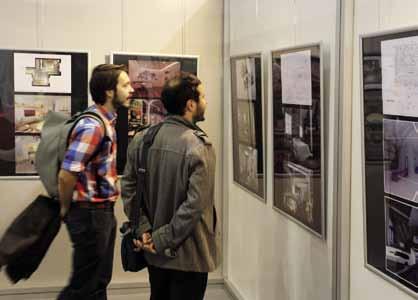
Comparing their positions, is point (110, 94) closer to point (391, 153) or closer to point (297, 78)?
point (297, 78)

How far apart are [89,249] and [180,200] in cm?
57

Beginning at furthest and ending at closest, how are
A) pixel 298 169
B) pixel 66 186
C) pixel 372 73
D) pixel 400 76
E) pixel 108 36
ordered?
pixel 108 36
pixel 298 169
pixel 66 186
pixel 372 73
pixel 400 76

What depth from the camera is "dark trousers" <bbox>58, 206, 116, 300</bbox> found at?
292 centimetres

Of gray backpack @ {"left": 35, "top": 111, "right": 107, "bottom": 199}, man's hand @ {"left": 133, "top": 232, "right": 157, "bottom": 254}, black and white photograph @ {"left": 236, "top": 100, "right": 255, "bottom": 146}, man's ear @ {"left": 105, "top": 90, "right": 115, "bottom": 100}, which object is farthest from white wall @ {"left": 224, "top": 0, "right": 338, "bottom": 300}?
gray backpack @ {"left": 35, "top": 111, "right": 107, "bottom": 199}

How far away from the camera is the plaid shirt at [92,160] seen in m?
2.81

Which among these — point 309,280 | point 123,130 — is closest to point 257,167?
point 309,280

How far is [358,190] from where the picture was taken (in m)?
2.34

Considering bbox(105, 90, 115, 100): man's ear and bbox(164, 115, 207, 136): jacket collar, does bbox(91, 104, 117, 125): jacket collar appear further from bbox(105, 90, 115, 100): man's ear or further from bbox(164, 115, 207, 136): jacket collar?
bbox(164, 115, 207, 136): jacket collar

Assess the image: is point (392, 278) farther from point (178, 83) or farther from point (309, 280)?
point (178, 83)

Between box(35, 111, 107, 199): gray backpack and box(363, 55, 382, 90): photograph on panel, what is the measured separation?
4.17 ft

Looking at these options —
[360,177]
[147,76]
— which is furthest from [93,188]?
[147,76]

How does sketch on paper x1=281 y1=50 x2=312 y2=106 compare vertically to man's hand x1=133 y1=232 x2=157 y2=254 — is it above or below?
above

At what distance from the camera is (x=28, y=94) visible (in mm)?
4051

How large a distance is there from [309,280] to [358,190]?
2.37 feet
